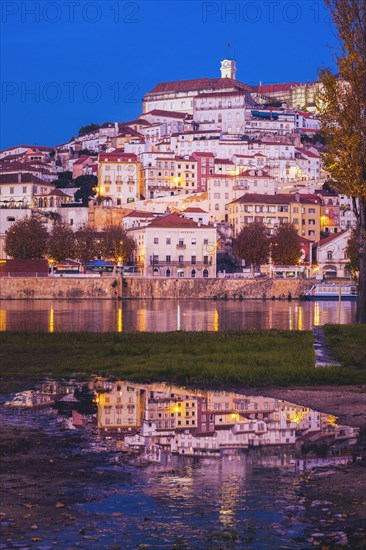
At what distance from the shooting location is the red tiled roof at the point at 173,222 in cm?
10687

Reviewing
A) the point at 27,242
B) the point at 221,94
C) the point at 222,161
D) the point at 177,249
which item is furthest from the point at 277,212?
the point at 221,94

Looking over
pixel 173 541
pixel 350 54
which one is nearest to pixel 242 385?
pixel 173 541

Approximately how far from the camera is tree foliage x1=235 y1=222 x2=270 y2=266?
104000mm

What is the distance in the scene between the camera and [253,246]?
104188 millimetres

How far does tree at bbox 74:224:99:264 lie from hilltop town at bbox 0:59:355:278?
21.7ft

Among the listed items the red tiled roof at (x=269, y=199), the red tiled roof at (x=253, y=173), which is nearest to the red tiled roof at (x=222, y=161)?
the red tiled roof at (x=253, y=173)

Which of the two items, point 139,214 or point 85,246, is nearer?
point 85,246

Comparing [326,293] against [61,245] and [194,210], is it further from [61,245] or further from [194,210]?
[194,210]

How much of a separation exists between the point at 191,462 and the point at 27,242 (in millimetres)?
93953

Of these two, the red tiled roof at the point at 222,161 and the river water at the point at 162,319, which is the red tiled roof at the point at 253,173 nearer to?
the red tiled roof at the point at 222,161

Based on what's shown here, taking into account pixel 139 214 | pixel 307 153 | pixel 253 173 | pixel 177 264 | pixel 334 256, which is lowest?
pixel 177 264

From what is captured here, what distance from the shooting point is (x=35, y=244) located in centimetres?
10062

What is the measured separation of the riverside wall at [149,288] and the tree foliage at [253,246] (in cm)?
835

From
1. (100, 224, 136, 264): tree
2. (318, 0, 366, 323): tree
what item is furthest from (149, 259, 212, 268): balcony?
(318, 0, 366, 323): tree
